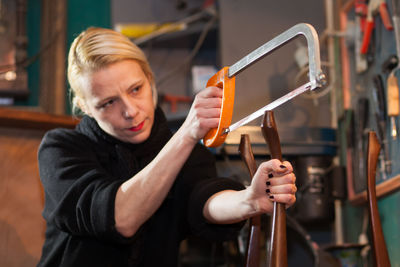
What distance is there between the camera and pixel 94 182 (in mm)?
919

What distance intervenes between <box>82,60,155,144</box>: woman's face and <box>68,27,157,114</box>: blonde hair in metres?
0.01

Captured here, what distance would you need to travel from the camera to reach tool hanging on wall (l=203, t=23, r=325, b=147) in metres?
0.63

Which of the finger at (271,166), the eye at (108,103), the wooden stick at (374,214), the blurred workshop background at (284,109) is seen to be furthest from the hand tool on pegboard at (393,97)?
the eye at (108,103)

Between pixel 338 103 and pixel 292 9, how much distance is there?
33 cm

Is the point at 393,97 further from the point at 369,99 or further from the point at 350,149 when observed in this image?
the point at 350,149

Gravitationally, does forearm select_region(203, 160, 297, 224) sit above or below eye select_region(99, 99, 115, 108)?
below

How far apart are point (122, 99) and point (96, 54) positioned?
10 centimetres

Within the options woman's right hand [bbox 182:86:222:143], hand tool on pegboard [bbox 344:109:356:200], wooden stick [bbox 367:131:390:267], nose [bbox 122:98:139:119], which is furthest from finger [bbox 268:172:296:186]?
hand tool on pegboard [bbox 344:109:356:200]

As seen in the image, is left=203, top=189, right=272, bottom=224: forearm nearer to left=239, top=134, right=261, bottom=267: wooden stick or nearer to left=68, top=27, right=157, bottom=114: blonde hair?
left=239, top=134, right=261, bottom=267: wooden stick

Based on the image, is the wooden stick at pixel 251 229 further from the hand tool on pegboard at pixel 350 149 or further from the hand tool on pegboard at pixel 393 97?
the hand tool on pegboard at pixel 350 149

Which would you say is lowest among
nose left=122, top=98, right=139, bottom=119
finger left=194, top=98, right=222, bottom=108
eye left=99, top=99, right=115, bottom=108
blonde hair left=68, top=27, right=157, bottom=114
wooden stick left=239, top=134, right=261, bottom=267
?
wooden stick left=239, top=134, right=261, bottom=267

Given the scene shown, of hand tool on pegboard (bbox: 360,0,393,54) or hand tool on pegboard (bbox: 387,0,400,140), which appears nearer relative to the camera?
hand tool on pegboard (bbox: 387,0,400,140)

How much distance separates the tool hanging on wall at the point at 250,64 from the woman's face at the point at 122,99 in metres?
0.24

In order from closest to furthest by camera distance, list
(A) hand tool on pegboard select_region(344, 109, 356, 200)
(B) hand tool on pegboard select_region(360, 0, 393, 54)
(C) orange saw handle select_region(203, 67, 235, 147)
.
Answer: (C) orange saw handle select_region(203, 67, 235, 147) → (B) hand tool on pegboard select_region(360, 0, 393, 54) → (A) hand tool on pegboard select_region(344, 109, 356, 200)
